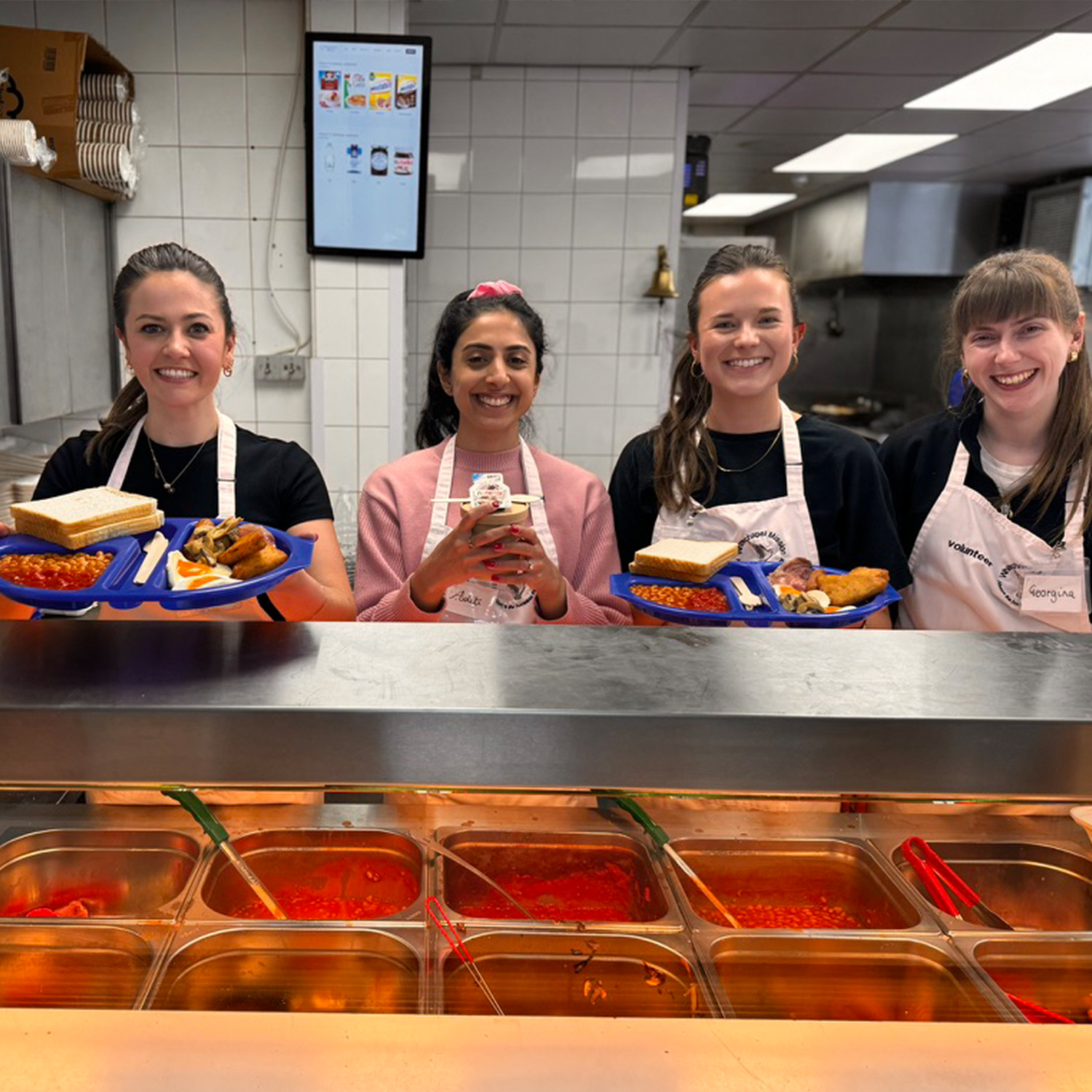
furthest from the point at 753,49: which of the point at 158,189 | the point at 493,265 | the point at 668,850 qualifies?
the point at 668,850

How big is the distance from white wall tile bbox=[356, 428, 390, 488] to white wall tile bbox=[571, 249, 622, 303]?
136cm

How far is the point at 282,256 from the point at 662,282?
1786 mm

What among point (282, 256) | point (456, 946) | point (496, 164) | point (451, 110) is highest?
point (451, 110)

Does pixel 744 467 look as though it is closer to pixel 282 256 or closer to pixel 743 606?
pixel 743 606

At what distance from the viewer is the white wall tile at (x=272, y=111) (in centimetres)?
368

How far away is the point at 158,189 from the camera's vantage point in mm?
3789

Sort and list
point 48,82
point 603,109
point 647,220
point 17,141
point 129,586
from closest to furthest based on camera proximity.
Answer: point 129,586 → point 17,141 → point 48,82 → point 603,109 → point 647,220

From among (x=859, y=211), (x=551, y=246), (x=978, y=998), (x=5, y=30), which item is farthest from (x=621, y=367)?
(x=978, y=998)

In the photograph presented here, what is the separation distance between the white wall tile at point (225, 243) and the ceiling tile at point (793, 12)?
203 centimetres

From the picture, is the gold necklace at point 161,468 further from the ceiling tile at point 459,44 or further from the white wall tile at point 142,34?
A: the ceiling tile at point 459,44

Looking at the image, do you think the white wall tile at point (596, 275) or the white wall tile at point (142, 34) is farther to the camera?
the white wall tile at point (596, 275)

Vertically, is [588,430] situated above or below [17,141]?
below

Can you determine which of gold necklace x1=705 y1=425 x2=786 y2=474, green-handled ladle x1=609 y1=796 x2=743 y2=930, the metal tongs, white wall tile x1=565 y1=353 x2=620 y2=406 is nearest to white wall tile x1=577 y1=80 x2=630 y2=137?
white wall tile x1=565 y1=353 x2=620 y2=406

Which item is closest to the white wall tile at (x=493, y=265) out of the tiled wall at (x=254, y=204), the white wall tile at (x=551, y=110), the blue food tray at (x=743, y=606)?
the white wall tile at (x=551, y=110)
